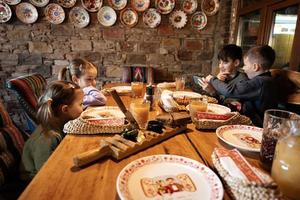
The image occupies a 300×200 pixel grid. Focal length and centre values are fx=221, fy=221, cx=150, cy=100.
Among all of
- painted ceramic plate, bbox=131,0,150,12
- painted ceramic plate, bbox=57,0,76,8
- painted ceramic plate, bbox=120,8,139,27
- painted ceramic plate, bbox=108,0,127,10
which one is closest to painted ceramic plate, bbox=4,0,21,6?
painted ceramic plate, bbox=57,0,76,8

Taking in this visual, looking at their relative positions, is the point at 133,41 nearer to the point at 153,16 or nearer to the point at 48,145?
the point at 153,16

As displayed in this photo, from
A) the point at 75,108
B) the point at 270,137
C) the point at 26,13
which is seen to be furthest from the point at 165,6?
the point at 270,137

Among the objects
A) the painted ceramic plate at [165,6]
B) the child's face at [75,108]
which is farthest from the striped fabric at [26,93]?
the painted ceramic plate at [165,6]

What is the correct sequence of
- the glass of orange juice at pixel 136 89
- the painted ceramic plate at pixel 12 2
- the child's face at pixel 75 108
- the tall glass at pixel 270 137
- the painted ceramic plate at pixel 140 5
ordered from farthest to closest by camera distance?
the painted ceramic plate at pixel 140 5, the painted ceramic plate at pixel 12 2, the glass of orange juice at pixel 136 89, the child's face at pixel 75 108, the tall glass at pixel 270 137

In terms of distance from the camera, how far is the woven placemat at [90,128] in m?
0.96

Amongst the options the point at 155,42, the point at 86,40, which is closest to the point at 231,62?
the point at 155,42

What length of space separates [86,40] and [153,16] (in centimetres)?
111

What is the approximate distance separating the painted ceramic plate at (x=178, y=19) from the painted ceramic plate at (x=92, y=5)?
1.11 metres

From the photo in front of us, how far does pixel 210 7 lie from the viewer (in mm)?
3486

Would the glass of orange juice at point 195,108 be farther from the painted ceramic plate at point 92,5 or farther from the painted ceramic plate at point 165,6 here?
the painted ceramic plate at point 92,5

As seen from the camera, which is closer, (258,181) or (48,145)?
(258,181)

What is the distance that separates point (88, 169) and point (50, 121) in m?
0.58

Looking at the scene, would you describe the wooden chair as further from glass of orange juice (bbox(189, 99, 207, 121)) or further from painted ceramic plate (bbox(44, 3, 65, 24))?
painted ceramic plate (bbox(44, 3, 65, 24))

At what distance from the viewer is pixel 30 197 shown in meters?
0.55
